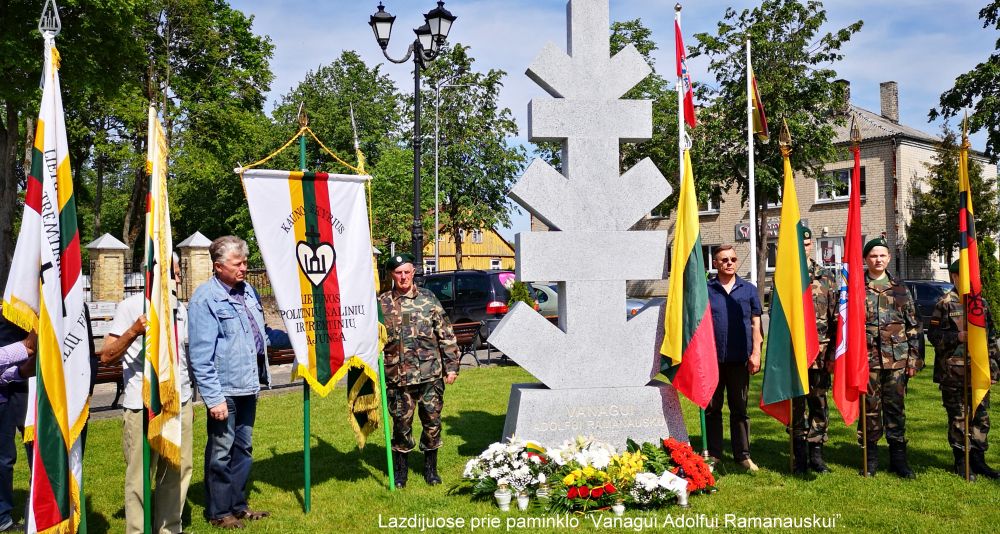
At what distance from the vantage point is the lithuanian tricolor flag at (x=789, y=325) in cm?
617

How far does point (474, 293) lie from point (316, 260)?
40.5 feet

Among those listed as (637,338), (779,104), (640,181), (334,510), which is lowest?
(334,510)

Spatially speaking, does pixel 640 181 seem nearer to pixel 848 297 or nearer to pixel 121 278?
pixel 848 297

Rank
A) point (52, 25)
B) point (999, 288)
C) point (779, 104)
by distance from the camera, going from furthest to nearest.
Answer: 1. point (779, 104)
2. point (999, 288)
3. point (52, 25)

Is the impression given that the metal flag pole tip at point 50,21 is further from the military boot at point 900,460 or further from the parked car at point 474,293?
the parked car at point 474,293

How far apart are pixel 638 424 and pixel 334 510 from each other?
2456mm

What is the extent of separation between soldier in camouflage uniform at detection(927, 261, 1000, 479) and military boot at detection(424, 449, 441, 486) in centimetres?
422

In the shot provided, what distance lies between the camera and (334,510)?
5730 mm

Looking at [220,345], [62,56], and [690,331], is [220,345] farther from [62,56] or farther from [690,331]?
[62,56]

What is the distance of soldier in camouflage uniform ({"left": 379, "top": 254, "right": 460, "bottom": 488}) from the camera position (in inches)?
247

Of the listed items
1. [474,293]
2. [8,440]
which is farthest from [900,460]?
[474,293]

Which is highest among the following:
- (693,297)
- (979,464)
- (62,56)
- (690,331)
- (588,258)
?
(62,56)

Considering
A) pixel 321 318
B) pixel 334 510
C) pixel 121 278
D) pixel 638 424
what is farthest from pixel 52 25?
pixel 121 278

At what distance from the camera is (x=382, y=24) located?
13.2 meters
